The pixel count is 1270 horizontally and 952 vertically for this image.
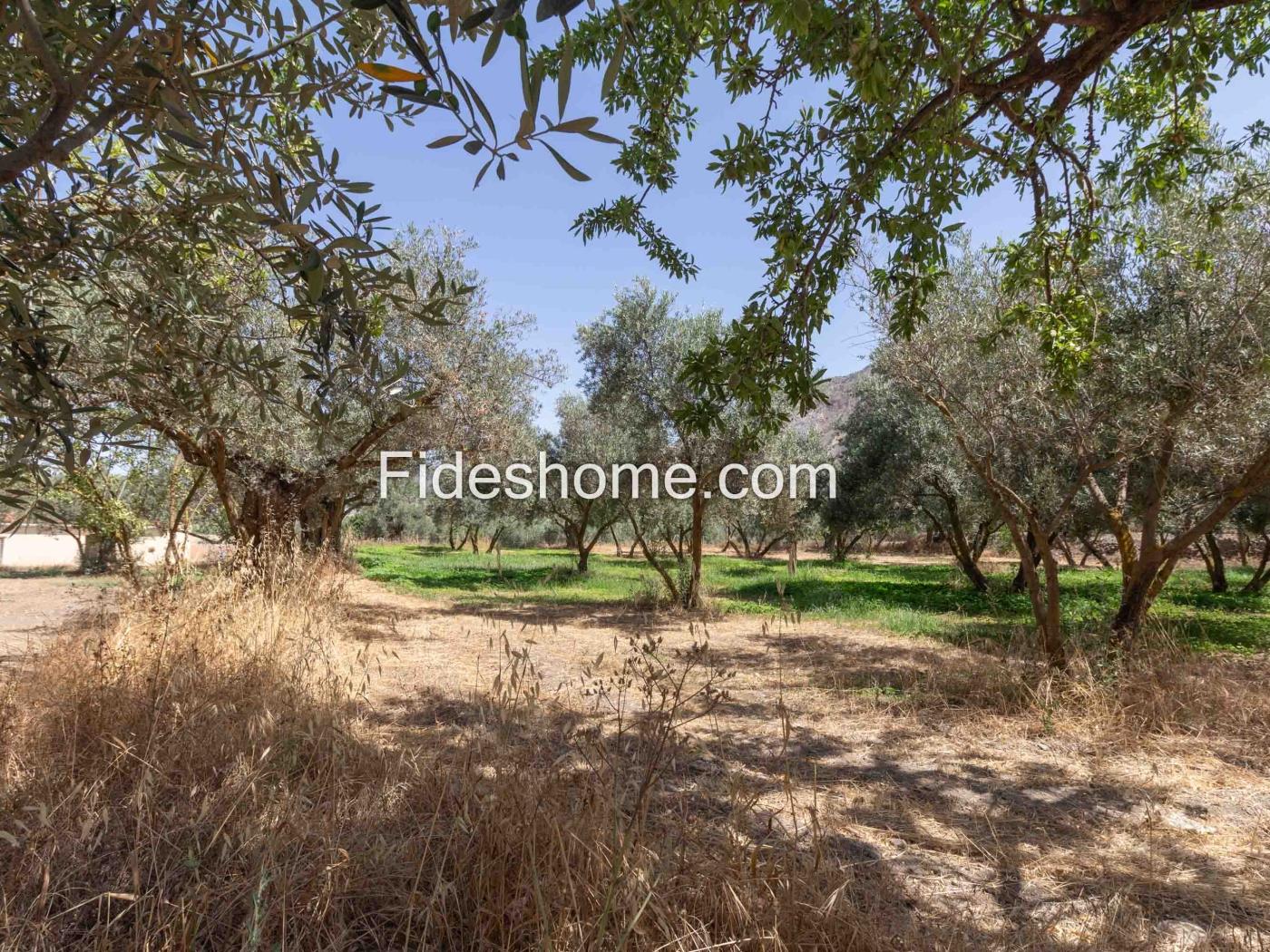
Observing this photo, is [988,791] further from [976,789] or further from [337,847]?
[337,847]

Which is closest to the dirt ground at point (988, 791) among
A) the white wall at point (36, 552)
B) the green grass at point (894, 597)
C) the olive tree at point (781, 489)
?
the green grass at point (894, 597)

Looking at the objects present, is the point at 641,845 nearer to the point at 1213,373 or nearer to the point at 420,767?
the point at 420,767

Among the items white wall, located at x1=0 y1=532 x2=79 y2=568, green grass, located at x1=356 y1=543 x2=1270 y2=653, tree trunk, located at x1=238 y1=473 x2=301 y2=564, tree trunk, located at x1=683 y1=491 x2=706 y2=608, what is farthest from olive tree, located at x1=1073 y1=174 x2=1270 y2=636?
white wall, located at x1=0 y1=532 x2=79 y2=568

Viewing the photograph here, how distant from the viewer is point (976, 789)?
4.36 meters

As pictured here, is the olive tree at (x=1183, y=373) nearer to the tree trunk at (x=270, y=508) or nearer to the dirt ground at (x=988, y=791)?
the dirt ground at (x=988, y=791)

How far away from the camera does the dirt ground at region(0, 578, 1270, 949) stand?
2.74 metres

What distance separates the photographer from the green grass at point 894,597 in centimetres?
1101

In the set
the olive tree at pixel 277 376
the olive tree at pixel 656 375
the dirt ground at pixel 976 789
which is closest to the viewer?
the olive tree at pixel 277 376

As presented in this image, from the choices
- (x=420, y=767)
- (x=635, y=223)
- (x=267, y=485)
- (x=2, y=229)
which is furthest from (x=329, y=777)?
(x=267, y=485)

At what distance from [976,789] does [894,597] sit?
13.0 m

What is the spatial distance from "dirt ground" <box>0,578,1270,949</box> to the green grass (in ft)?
8.38

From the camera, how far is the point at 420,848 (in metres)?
2.46

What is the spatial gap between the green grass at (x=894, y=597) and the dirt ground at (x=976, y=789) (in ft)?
8.38

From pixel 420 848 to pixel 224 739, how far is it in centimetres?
142
